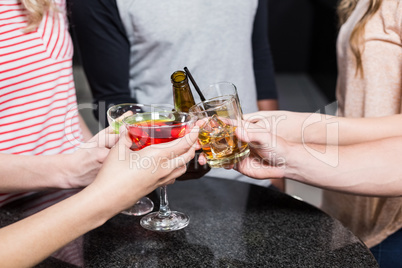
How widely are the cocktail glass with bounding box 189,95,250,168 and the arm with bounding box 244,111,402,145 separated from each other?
0.79 ft

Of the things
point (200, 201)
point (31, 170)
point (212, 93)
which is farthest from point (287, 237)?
point (31, 170)

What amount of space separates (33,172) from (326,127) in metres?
0.92

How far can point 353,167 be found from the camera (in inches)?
48.3

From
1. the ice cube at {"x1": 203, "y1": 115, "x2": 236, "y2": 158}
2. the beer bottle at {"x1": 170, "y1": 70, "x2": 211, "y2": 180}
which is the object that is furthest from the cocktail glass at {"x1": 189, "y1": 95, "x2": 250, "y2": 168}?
the beer bottle at {"x1": 170, "y1": 70, "x2": 211, "y2": 180}

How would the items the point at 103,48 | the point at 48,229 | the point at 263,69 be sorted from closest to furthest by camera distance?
1. the point at 48,229
2. the point at 103,48
3. the point at 263,69

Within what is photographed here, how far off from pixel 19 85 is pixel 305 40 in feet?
16.2

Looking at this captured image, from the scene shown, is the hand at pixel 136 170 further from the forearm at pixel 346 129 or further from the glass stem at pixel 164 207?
the forearm at pixel 346 129

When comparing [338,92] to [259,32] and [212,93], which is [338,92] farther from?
[212,93]

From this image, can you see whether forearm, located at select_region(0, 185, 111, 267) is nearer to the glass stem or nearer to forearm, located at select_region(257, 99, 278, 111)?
the glass stem

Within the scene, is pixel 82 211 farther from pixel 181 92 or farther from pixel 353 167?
pixel 353 167

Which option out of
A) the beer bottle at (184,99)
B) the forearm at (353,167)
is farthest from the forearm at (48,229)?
the forearm at (353,167)

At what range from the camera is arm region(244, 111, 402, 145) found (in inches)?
54.6

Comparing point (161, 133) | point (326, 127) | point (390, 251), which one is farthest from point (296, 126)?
point (161, 133)

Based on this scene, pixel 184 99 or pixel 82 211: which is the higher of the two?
pixel 184 99
